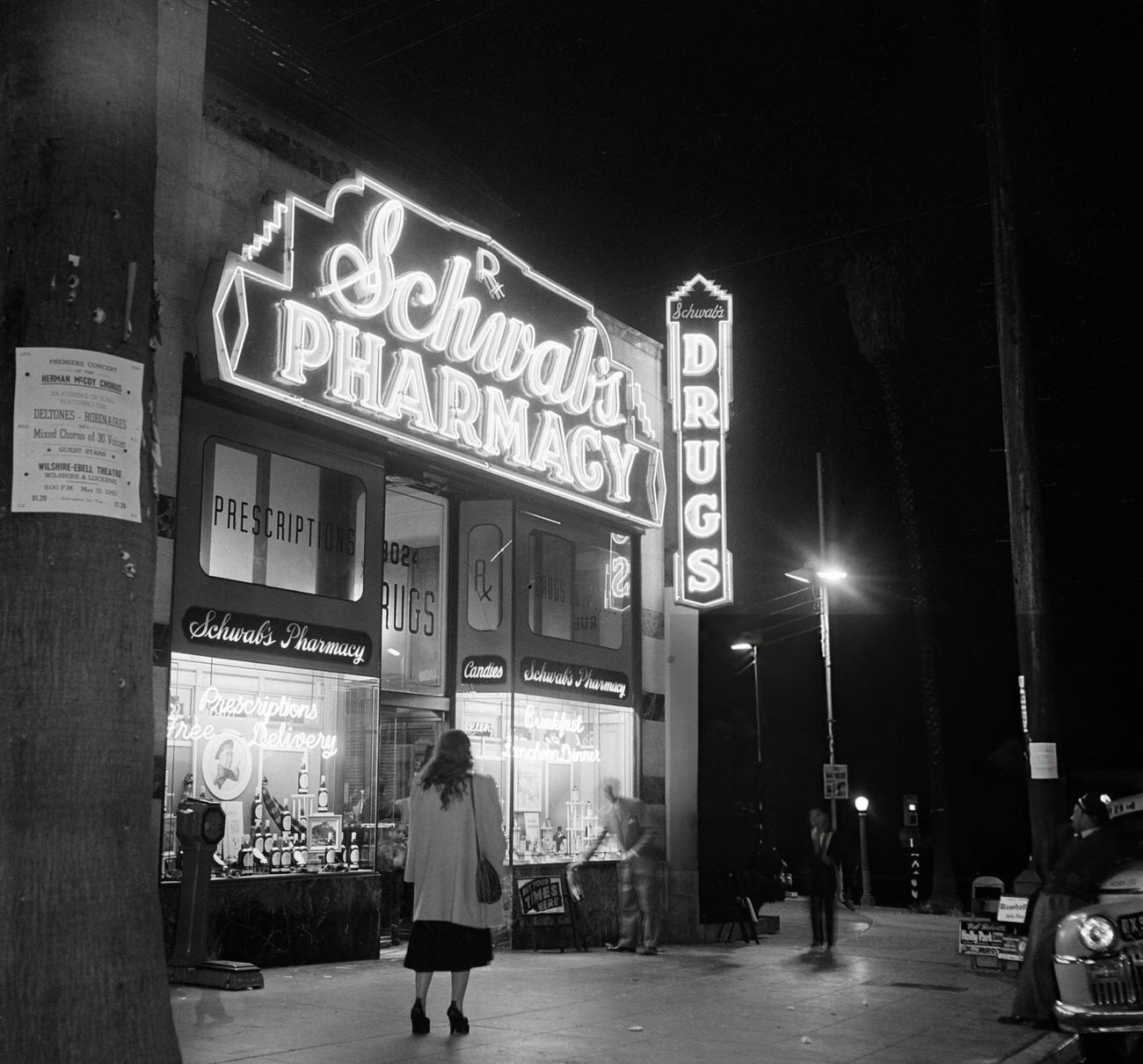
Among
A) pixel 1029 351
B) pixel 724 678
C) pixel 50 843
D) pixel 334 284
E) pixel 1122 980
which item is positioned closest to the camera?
pixel 50 843

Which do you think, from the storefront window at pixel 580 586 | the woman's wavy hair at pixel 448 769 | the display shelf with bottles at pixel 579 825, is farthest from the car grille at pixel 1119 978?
the display shelf with bottles at pixel 579 825

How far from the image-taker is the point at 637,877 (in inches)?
550

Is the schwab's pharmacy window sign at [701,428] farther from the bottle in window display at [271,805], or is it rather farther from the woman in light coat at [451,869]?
the woman in light coat at [451,869]

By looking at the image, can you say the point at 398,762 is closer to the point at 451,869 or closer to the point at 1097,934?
the point at 451,869

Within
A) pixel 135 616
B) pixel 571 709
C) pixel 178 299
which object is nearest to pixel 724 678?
pixel 571 709

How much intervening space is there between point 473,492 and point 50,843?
414 inches

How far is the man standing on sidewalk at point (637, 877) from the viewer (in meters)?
13.9

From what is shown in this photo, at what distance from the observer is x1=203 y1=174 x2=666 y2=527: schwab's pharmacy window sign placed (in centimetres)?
1130

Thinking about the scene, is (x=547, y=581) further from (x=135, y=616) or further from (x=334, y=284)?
(x=135, y=616)

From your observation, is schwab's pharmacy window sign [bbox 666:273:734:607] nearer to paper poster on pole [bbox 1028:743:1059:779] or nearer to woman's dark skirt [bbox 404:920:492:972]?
paper poster on pole [bbox 1028:743:1059:779]

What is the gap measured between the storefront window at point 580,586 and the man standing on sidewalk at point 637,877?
2425 mm

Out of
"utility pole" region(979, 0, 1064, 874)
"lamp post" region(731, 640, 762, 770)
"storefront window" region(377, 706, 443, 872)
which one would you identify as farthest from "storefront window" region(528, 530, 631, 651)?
"lamp post" region(731, 640, 762, 770)

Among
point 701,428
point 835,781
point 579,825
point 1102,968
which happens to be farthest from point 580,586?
point 835,781

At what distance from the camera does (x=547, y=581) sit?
15.6 metres
